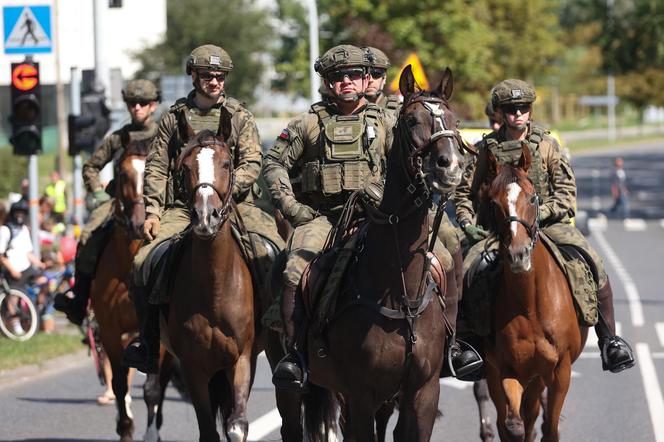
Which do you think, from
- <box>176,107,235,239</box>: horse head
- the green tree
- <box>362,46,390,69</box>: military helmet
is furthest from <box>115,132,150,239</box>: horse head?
the green tree

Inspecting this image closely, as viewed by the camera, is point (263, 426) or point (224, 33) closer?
point (263, 426)

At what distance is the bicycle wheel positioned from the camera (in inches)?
803

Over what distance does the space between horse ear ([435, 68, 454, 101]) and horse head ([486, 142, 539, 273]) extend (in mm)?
1651

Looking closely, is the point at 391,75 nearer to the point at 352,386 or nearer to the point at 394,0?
the point at 394,0

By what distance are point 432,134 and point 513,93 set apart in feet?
10.4

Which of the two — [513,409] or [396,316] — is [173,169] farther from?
[513,409]

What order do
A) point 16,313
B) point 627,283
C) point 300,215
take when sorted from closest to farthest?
point 300,215 < point 16,313 < point 627,283

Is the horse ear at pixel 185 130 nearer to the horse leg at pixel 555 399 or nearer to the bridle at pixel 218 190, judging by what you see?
the bridle at pixel 218 190

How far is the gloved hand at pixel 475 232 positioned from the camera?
1077 centimetres

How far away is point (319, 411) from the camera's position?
390 inches

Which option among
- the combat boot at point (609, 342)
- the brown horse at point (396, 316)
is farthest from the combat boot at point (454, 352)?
the combat boot at point (609, 342)

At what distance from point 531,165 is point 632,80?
3351 inches

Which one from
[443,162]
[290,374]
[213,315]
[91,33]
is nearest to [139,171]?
[213,315]

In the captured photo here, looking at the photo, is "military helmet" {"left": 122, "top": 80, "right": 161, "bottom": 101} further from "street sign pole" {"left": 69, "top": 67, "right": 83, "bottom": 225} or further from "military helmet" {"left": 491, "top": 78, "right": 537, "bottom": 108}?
"street sign pole" {"left": 69, "top": 67, "right": 83, "bottom": 225}
